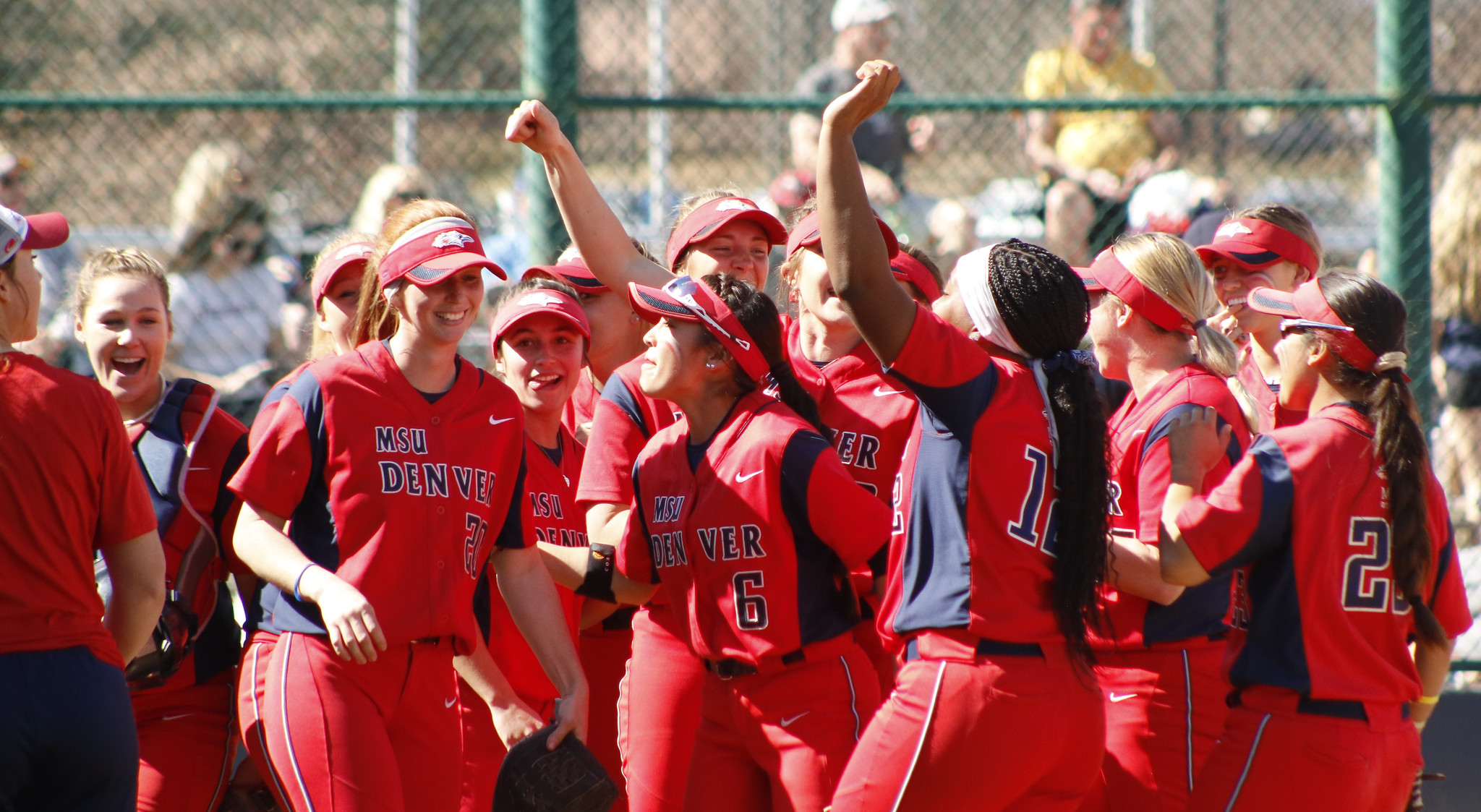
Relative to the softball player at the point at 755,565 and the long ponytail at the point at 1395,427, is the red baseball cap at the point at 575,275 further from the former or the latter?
the long ponytail at the point at 1395,427

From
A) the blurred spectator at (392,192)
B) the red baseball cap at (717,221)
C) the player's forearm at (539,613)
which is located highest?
the blurred spectator at (392,192)

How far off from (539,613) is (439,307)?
0.74 metres

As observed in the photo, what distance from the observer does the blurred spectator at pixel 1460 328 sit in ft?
18.9

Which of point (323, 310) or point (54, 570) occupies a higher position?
point (323, 310)

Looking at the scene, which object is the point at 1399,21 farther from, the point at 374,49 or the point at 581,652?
the point at 374,49

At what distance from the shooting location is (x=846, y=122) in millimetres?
2525

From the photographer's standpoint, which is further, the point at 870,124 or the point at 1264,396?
the point at 870,124

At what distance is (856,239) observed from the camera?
98.2 inches

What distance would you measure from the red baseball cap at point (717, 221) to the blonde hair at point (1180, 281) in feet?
3.38

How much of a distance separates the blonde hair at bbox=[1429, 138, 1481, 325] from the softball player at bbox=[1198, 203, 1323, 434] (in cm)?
177

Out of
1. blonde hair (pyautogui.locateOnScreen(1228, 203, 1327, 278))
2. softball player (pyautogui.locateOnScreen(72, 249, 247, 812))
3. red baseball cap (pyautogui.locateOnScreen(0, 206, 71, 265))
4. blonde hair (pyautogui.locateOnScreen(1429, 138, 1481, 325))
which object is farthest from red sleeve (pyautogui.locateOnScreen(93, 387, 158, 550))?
blonde hair (pyautogui.locateOnScreen(1429, 138, 1481, 325))

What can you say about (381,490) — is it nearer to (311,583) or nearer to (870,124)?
(311,583)

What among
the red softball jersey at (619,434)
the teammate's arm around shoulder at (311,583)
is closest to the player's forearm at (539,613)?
the red softball jersey at (619,434)

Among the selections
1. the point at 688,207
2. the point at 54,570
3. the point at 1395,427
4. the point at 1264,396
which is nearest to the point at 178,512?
the point at 54,570
